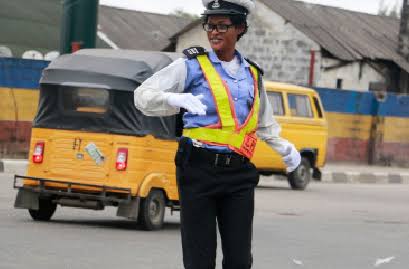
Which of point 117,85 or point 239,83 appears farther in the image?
point 117,85

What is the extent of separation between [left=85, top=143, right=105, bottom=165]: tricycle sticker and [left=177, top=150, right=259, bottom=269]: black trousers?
6.72m

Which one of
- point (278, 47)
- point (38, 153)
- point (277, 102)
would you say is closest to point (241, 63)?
point (38, 153)

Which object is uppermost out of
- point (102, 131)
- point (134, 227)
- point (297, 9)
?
point (297, 9)

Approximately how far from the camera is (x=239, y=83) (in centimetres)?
629

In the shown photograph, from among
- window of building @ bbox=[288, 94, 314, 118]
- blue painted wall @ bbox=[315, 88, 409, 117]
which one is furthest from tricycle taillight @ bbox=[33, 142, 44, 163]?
blue painted wall @ bbox=[315, 88, 409, 117]

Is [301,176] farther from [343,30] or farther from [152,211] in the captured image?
[343,30]

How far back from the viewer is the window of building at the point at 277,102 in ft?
72.1

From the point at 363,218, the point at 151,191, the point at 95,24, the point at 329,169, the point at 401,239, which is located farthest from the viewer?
the point at 329,169

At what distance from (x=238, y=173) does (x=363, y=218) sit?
36.1 feet

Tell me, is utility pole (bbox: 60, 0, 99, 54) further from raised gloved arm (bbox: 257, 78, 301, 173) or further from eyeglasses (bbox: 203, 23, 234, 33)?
eyeglasses (bbox: 203, 23, 234, 33)

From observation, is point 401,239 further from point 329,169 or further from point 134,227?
point 329,169

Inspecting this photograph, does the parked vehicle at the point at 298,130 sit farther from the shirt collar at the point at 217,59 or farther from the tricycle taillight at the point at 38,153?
the shirt collar at the point at 217,59

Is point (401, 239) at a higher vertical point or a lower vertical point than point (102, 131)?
lower

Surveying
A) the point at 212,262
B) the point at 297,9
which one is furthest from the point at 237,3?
the point at 297,9
